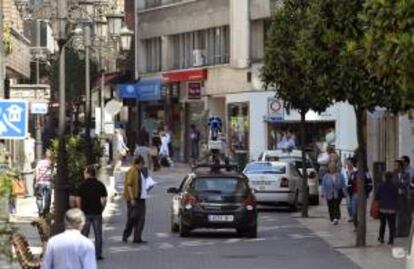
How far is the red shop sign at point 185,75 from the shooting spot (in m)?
62.6

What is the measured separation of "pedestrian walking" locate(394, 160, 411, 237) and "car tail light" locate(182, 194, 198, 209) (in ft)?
14.3

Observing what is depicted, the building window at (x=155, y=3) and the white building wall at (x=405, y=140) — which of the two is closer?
the white building wall at (x=405, y=140)

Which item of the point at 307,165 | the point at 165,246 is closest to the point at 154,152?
the point at 307,165

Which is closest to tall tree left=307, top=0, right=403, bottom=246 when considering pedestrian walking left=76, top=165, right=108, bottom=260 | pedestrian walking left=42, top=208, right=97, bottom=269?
pedestrian walking left=76, top=165, right=108, bottom=260

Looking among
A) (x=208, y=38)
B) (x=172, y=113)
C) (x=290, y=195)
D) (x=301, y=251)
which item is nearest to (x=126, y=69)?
(x=172, y=113)

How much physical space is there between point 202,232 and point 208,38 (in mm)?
36296

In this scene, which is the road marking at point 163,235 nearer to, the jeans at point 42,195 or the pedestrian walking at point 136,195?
the pedestrian walking at point 136,195

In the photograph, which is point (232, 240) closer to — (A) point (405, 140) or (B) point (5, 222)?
(B) point (5, 222)

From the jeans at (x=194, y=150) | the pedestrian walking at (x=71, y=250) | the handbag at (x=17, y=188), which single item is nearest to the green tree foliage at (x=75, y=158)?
the handbag at (x=17, y=188)

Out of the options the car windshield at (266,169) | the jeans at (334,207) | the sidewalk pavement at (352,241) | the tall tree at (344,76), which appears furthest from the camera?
the car windshield at (266,169)

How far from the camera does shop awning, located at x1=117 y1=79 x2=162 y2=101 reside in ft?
226

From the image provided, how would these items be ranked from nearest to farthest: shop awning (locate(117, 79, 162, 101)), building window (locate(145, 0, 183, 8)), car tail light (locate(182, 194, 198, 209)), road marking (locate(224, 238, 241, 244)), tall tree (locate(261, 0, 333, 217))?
1. road marking (locate(224, 238, 241, 244))
2. car tail light (locate(182, 194, 198, 209))
3. tall tree (locate(261, 0, 333, 217))
4. building window (locate(145, 0, 183, 8))
5. shop awning (locate(117, 79, 162, 101))

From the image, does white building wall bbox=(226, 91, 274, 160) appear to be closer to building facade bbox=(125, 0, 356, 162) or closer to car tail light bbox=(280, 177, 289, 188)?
building facade bbox=(125, 0, 356, 162)

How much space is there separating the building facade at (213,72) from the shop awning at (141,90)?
1.60 ft
